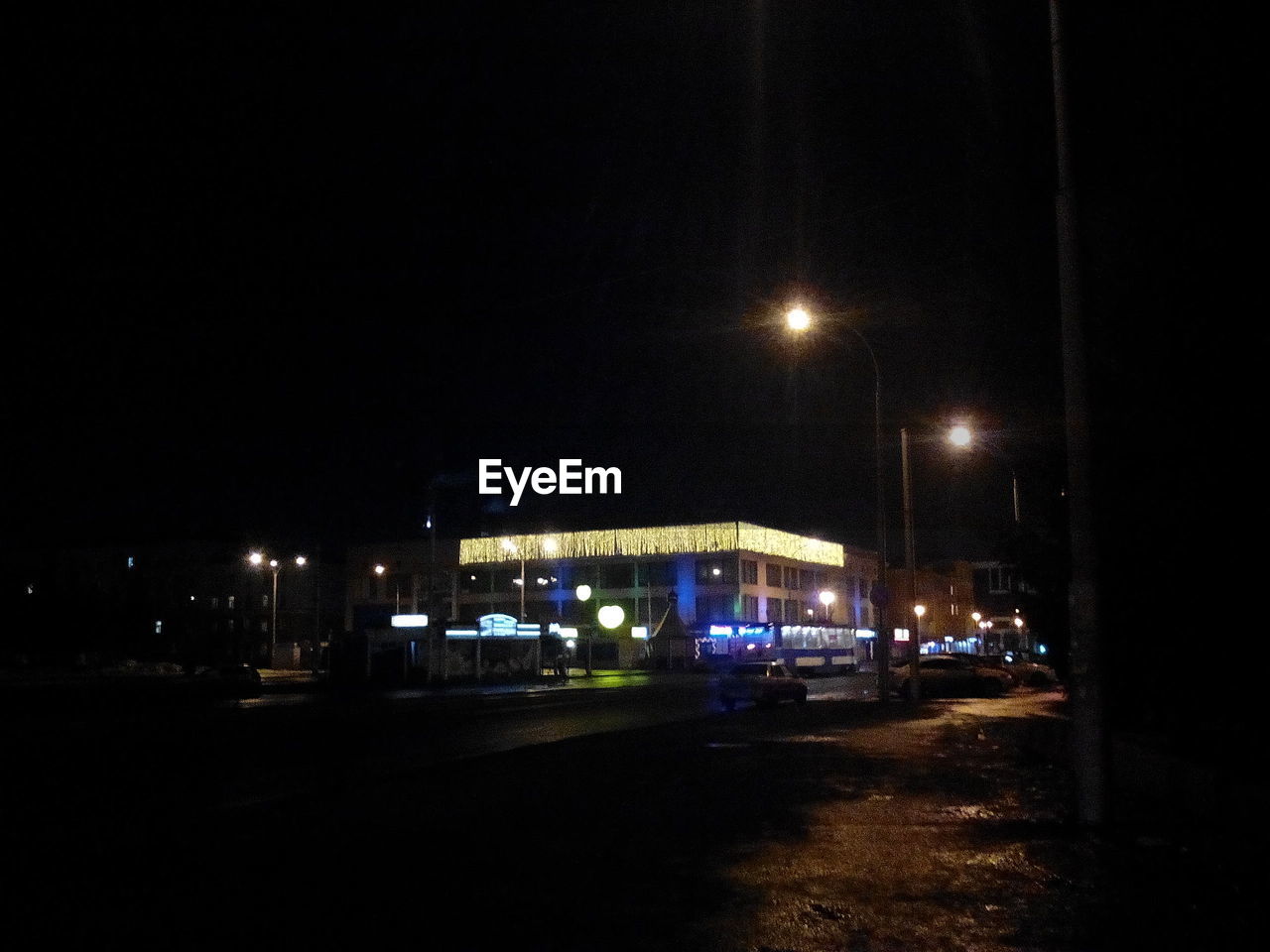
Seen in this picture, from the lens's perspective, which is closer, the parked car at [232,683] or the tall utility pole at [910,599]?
the tall utility pole at [910,599]

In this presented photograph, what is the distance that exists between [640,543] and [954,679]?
188 feet

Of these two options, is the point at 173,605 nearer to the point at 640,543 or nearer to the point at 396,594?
the point at 396,594

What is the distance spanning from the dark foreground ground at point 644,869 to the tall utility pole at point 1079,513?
1.84ft

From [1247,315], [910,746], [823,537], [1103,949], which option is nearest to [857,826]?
[1103,949]

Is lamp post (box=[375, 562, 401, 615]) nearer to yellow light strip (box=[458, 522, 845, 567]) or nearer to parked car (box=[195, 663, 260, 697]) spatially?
yellow light strip (box=[458, 522, 845, 567])

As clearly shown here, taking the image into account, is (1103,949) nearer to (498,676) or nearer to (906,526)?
(906,526)

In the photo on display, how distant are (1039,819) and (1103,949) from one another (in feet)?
15.5

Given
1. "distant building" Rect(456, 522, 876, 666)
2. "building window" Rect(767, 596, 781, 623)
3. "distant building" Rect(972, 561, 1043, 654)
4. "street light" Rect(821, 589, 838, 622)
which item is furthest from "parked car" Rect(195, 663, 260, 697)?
"distant building" Rect(972, 561, 1043, 654)

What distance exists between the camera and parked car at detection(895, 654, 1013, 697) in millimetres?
40156

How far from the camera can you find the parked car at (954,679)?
4016 cm

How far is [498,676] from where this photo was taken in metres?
60.0

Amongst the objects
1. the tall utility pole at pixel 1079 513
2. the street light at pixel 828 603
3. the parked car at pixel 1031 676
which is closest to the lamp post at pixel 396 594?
the street light at pixel 828 603

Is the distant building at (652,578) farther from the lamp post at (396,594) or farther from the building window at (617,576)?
the lamp post at (396,594)

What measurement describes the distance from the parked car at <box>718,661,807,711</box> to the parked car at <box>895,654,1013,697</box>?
4.11 m
